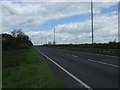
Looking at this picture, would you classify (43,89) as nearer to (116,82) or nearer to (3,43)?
(116,82)

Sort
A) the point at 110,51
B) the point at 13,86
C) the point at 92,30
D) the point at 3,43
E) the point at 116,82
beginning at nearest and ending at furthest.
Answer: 1. the point at 13,86
2. the point at 116,82
3. the point at 110,51
4. the point at 92,30
5. the point at 3,43

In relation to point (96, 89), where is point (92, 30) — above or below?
above

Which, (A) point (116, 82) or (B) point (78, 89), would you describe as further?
(A) point (116, 82)

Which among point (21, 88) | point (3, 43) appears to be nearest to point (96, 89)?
point (21, 88)

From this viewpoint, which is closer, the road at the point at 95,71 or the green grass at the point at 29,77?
the green grass at the point at 29,77

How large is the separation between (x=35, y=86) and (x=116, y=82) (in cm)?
371

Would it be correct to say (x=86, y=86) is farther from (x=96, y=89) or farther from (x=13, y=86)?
(x=13, y=86)

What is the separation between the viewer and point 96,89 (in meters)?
9.28

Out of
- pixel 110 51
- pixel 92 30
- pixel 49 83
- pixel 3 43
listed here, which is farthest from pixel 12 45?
pixel 49 83

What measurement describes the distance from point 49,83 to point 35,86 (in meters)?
0.84

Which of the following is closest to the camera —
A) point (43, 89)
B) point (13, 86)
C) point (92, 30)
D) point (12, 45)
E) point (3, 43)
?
point (43, 89)

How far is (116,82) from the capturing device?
10.7 metres

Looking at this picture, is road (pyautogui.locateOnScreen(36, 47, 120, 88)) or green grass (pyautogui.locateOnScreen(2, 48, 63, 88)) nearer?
green grass (pyautogui.locateOnScreen(2, 48, 63, 88))

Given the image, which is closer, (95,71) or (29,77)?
(29,77)
